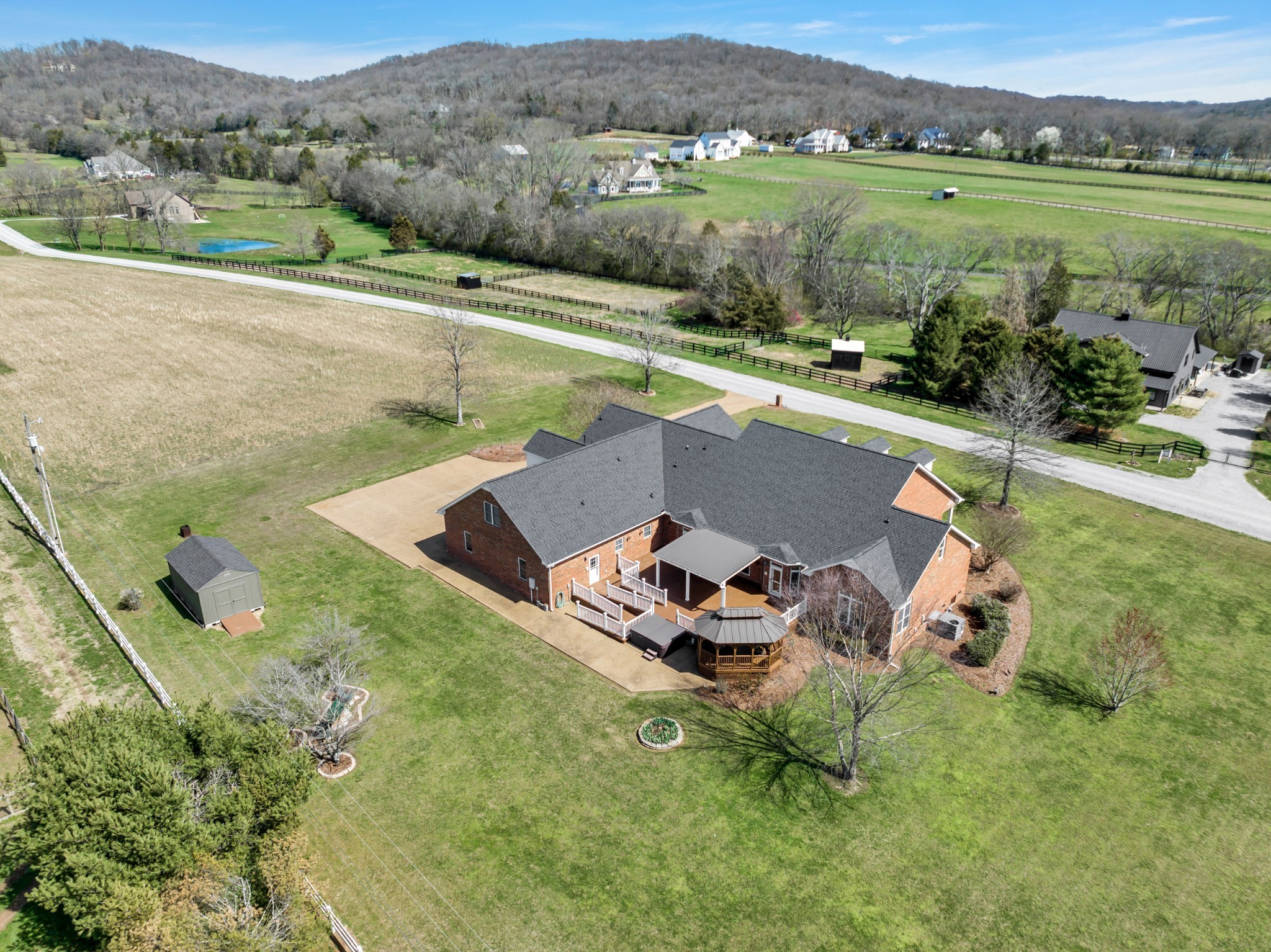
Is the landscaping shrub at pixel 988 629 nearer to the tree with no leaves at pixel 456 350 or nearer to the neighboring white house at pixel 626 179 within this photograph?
the tree with no leaves at pixel 456 350

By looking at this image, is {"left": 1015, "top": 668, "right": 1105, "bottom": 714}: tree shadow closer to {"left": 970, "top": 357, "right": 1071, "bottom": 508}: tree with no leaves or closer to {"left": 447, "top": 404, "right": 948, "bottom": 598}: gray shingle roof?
{"left": 447, "top": 404, "right": 948, "bottom": 598}: gray shingle roof

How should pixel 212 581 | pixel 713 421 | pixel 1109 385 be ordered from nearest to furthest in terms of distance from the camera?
pixel 212 581
pixel 713 421
pixel 1109 385

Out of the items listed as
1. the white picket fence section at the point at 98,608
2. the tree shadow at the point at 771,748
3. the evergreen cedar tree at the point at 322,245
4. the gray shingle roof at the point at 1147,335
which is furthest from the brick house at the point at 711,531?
the evergreen cedar tree at the point at 322,245

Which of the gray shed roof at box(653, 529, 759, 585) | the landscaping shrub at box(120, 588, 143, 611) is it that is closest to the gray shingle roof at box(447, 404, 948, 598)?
the gray shed roof at box(653, 529, 759, 585)

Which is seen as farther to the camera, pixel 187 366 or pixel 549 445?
pixel 187 366

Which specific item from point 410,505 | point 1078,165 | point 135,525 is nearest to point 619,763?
point 410,505

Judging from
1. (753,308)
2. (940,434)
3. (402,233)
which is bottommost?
(940,434)

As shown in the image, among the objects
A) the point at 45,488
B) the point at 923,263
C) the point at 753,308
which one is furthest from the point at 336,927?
the point at 923,263

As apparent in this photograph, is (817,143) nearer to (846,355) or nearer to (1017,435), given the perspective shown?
(846,355)
